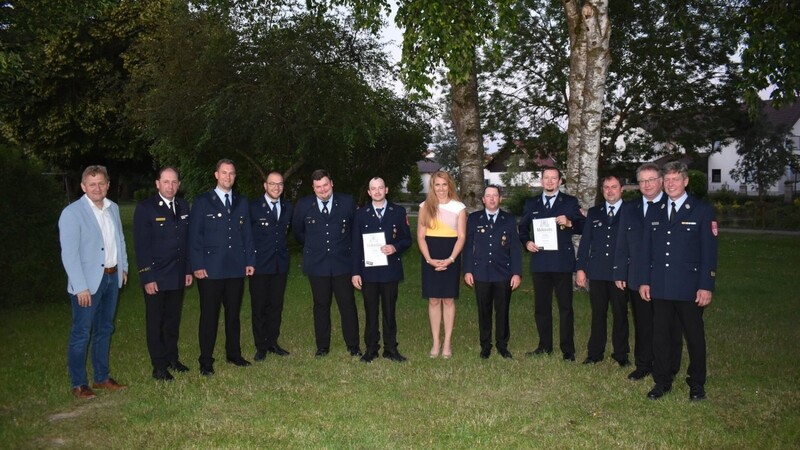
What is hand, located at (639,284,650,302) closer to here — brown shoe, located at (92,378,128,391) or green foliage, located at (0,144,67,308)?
brown shoe, located at (92,378,128,391)

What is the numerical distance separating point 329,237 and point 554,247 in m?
2.60

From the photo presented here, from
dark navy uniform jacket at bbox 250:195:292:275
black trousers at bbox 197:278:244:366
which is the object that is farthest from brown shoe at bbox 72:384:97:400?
dark navy uniform jacket at bbox 250:195:292:275

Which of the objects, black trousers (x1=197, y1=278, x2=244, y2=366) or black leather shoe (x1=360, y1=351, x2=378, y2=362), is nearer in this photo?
black trousers (x1=197, y1=278, x2=244, y2=366)

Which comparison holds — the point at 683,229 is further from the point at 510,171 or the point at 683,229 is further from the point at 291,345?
the point at 510,171

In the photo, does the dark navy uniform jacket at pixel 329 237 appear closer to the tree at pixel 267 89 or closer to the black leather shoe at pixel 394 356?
the black leather shoe at pixel 394 356

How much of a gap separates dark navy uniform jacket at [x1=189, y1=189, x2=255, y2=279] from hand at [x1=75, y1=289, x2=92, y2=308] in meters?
1.27

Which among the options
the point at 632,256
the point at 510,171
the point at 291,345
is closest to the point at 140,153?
the point at 291,345

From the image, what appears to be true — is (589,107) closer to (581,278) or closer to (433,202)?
(581,278)

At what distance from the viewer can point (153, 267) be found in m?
8.20

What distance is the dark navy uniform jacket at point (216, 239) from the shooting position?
8.42 m

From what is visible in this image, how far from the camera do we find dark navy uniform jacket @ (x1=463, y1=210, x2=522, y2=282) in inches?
357

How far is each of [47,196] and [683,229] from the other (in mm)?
12272

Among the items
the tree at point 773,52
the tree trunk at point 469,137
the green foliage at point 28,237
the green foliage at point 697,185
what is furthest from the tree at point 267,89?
the green foliage at point 697,185

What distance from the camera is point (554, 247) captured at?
29.7 feet
